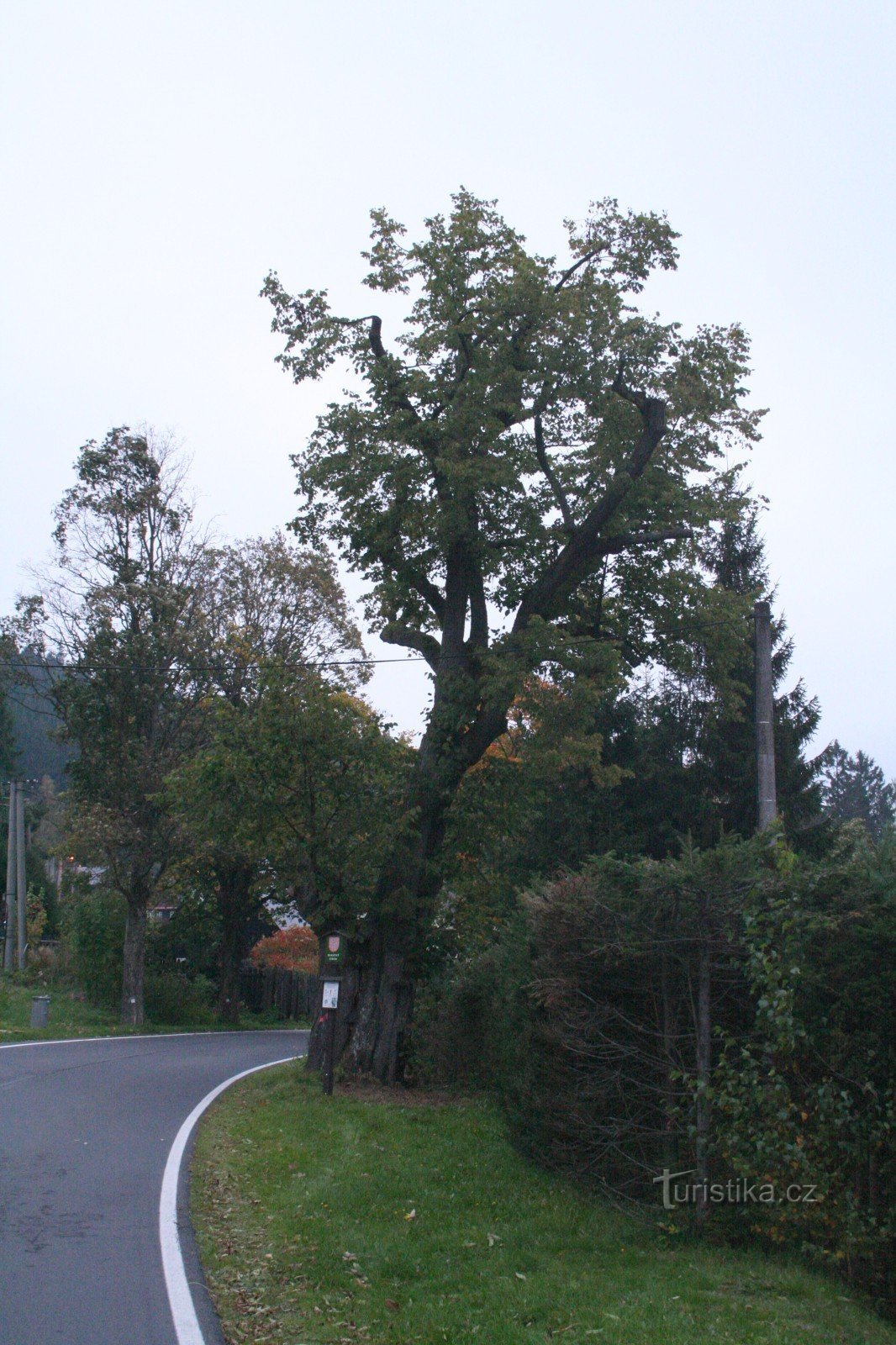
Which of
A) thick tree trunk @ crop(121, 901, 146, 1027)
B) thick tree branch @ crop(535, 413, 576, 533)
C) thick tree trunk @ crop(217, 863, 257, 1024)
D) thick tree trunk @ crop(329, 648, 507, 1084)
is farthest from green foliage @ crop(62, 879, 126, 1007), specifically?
thick tree branch @ crop(535, 413, 576, 533)

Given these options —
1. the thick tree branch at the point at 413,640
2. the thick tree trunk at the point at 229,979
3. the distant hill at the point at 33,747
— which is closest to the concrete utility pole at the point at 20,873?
the thick tree trunk at the point at 229,979

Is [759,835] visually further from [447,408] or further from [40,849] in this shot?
[40,849]

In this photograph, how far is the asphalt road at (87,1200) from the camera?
6555mm

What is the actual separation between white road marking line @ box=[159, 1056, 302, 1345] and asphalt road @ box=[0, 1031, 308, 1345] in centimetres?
5

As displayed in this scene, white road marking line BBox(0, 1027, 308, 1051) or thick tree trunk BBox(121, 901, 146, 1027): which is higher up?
thick tree trunk BBox(121, 901, 146, 1027)

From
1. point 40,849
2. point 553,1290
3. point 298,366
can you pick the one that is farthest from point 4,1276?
point 40,849

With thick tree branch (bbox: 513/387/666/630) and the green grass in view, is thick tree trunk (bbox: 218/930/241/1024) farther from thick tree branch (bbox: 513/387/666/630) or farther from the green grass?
the green grass

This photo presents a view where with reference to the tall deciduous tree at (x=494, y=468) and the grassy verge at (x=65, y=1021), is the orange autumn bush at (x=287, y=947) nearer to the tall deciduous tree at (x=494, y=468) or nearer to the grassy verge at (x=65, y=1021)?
the grassy verge at (x=65, y=1021)

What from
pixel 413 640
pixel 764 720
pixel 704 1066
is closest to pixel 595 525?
pixel 413 640

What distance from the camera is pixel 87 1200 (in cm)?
943

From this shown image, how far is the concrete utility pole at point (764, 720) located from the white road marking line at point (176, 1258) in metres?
7.65

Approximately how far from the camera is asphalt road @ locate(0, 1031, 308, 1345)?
655 cm

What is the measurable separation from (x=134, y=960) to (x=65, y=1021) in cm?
258

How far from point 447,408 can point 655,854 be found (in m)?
13.2
